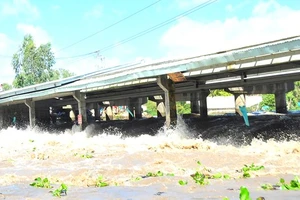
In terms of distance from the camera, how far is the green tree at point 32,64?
69.8 m

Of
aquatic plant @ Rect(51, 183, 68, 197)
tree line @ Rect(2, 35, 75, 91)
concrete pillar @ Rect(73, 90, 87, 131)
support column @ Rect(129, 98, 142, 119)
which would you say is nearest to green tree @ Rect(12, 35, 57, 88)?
tree line @ Rect(2, 35, 75, 91)

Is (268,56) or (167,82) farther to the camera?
(167,82)

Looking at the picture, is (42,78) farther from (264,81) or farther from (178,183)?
(178,183)

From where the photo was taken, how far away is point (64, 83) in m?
33.0

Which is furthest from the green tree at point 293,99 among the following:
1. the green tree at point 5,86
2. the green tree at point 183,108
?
the green tree at point 5,86

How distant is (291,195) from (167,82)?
16647 mm

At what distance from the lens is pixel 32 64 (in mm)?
70312


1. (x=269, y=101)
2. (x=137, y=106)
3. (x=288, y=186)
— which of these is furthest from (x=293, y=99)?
(x=288, y=186)

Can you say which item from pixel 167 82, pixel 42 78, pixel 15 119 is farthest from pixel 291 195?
pixel 42 78

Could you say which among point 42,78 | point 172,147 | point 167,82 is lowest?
point 172,147

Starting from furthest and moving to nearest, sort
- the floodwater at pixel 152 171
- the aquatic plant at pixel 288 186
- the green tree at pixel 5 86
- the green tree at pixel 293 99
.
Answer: the green tree at pixel 5 86
the green tree at pixel 293 99
the floodwater at pixel 152 171
the aquatic plant at pixel 288 186

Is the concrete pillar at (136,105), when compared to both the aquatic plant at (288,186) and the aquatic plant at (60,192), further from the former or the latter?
the aquatic plant at (288,186)

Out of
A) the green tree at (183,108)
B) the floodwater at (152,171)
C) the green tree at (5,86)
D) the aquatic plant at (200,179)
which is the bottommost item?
the floodwater at (152,171)

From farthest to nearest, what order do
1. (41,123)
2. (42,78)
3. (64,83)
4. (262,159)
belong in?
(42,78) → (41,123) → (64,83) → (262,159)
